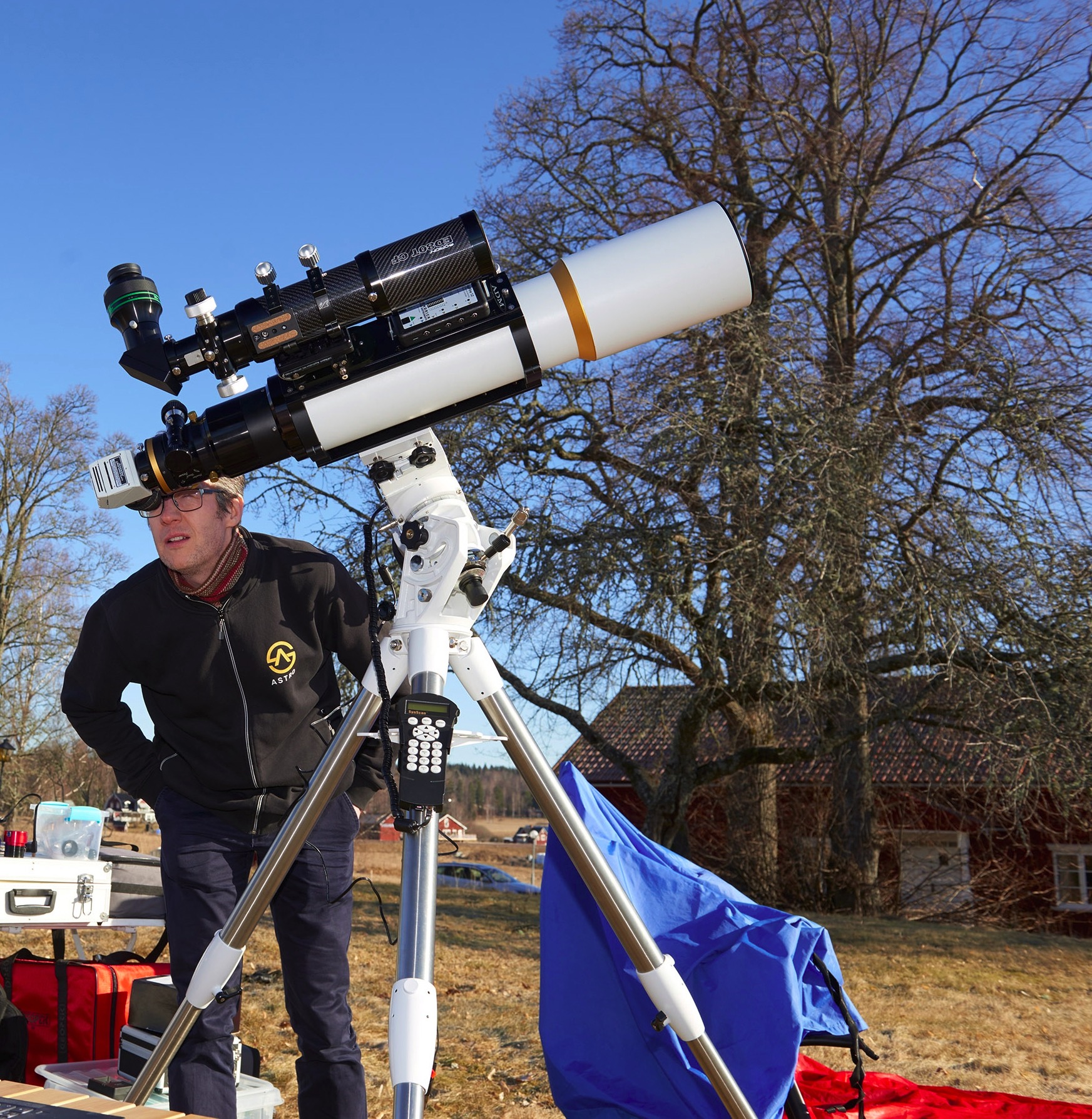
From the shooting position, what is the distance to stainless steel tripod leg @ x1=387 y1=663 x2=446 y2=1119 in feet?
5.88

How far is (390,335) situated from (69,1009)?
288 cm

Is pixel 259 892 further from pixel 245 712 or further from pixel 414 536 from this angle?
pixel 414 536

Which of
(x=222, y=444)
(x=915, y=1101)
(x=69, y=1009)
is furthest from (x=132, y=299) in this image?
(x=915, y=1101)

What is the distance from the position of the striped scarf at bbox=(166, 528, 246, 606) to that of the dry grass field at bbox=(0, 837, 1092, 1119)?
1.86 metres

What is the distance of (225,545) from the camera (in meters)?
2.89

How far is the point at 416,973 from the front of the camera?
1.88 metres

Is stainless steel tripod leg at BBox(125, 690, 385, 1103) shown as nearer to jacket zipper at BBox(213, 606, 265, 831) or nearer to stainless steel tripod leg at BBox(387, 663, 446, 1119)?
stainless steel tripod leg at BBox(387, 663, 446, 1119)

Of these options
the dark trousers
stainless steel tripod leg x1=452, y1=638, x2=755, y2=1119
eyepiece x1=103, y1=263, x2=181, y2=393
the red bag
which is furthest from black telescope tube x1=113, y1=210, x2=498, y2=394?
the red bag

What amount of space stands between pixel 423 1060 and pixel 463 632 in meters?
0.84

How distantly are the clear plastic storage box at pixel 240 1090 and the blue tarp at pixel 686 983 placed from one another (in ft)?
2.81

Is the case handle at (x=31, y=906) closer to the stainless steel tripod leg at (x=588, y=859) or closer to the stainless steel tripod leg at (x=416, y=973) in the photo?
the stainless steel tripod leg at (x=416, y=973)

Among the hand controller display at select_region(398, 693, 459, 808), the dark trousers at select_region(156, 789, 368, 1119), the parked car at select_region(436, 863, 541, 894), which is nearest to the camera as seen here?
the hand controller display at select_region(398, 693, 459, 808)

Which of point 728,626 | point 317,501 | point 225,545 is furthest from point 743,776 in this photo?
point 225,545

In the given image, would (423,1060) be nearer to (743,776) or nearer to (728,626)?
(728,626)
